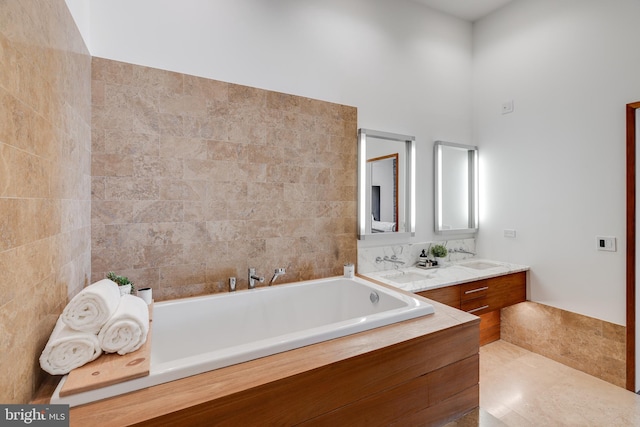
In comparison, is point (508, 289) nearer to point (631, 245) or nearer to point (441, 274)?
point (441, 274)

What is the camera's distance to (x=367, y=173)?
2.78 m

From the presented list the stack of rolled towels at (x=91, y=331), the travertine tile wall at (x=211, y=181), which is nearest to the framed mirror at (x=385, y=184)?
the travertine tile wall at (x=211, y=181)

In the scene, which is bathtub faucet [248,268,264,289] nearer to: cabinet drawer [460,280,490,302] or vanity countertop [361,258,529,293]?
vanity countertop [361,258,529,293]

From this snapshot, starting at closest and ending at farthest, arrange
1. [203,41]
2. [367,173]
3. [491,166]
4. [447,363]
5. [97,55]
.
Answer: [447,363] → [97,55] → [203,41] → [367,173] → [491,166]

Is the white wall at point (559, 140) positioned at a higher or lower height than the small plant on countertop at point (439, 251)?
higher

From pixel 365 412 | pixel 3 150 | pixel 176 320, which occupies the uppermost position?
pixel 3 150

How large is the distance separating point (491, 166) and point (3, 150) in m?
3.71

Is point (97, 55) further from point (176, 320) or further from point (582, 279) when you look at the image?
point (582, 279)

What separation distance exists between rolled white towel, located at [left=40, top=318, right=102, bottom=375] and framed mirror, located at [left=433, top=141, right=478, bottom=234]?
2927mm

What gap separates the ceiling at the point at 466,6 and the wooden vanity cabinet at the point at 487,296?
2.75 metres

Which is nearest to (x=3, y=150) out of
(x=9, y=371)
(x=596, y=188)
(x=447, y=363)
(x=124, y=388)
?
(x=9, y=371)

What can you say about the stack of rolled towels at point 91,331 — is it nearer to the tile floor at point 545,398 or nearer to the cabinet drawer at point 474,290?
the tile floor at point 545,398

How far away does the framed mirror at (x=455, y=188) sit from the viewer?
3186 millimetres

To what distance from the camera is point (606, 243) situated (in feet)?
7.95
